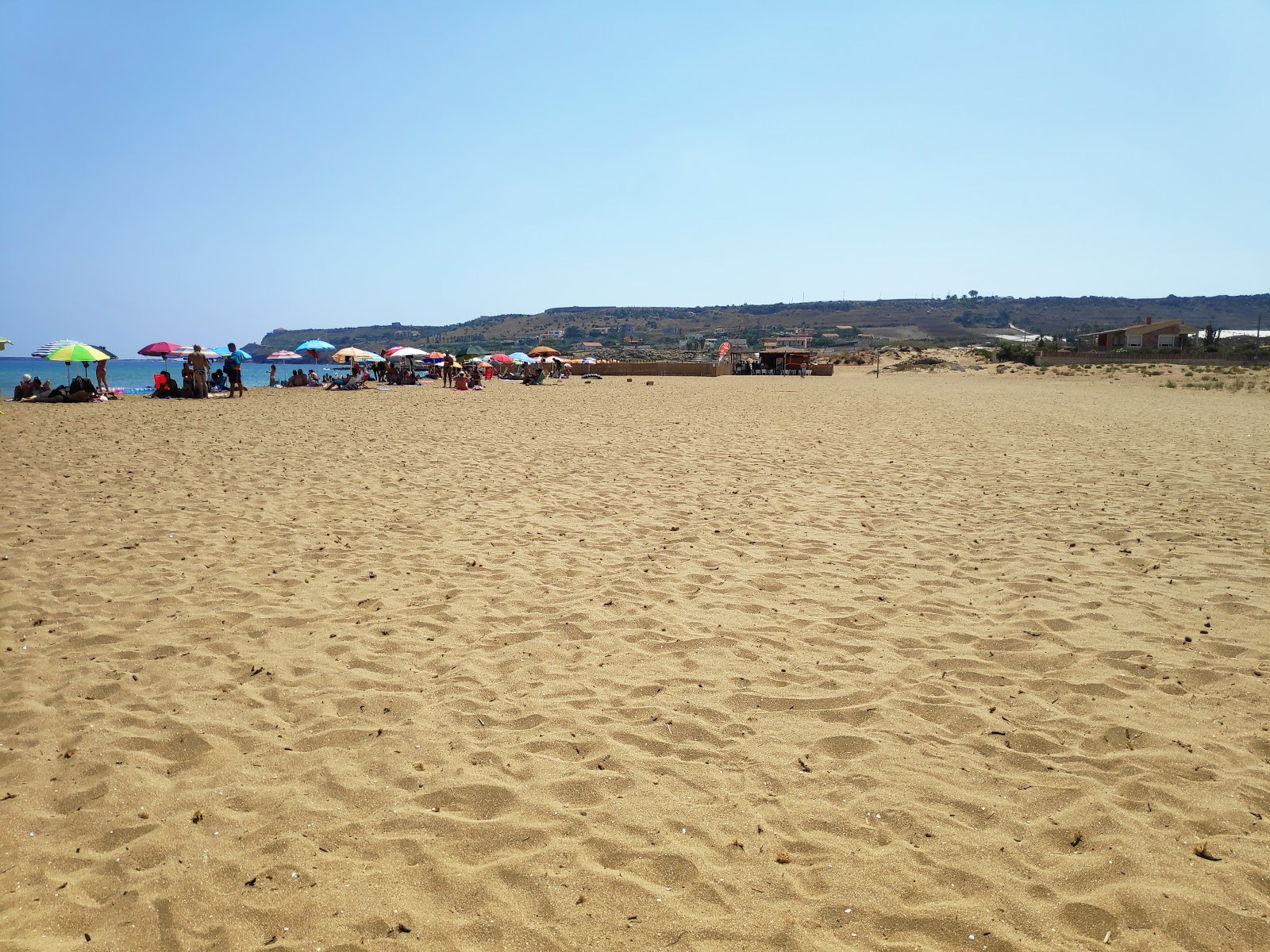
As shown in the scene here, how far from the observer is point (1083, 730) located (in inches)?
143

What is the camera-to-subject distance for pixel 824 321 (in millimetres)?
158625

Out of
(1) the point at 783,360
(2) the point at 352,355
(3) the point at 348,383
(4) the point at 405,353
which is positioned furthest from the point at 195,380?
(1) the point at 783,360

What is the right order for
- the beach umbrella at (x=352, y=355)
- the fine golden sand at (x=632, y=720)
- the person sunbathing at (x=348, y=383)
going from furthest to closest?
1. the beach umbrella at (x=352, y=355)
2. the person sunbathing at (x=348, y=383)
3. the fine golden sand at (x=632, y=720)

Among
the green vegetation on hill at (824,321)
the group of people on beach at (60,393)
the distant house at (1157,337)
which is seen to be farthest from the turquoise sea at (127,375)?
the distant house at (1157,337)

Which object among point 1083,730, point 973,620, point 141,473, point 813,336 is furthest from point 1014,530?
point 813,336

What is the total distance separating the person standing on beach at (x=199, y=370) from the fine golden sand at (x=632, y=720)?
16031 mm

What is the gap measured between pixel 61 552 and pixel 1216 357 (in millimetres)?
55891

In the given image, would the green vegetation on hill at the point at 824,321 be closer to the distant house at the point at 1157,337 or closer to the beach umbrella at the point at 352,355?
the distant house at the point at 1157,337

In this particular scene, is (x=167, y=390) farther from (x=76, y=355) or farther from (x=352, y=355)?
(x=352, y=355)

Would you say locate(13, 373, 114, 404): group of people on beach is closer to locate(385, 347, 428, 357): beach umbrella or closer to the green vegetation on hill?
locate(385, 347, 428, 357): beach umbrella

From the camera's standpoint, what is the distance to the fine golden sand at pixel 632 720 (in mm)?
2549

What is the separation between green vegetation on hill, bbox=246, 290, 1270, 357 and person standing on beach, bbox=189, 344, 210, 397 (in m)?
91.6

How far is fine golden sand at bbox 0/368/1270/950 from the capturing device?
2549mm

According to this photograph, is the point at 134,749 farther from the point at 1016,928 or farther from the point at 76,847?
the point at 1016,928
